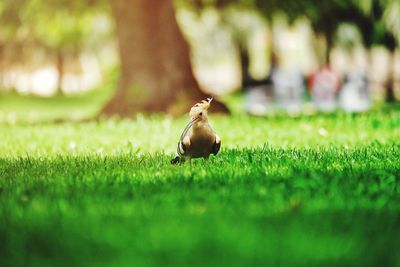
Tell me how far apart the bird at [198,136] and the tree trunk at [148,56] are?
8.69 m

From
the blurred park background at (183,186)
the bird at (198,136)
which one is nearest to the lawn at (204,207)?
the blurred park background at (183,186)

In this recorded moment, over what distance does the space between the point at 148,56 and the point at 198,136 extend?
940cm

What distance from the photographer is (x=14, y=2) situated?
58.5ft

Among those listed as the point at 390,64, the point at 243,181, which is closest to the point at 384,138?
the point at 243,181

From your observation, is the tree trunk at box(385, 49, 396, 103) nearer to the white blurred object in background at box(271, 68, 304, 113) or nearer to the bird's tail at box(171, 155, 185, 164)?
the white blurred object in background at box(271, 68, 304, 113)

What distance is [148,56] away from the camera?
15039 millimetres

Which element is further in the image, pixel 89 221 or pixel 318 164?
pixel 318 164

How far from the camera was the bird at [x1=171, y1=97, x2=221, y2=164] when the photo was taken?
5836mm

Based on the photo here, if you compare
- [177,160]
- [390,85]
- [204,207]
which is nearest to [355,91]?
[390,85]

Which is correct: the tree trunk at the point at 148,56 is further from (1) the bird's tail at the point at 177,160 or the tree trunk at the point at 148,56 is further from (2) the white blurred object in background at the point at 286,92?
(1) the bird's tail at the point at 177,160

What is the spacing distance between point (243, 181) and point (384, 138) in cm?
414

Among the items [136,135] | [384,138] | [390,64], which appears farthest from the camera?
[390,64]

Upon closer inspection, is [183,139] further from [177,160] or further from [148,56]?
[148,56]

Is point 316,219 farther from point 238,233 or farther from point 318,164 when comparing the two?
point 318,164
